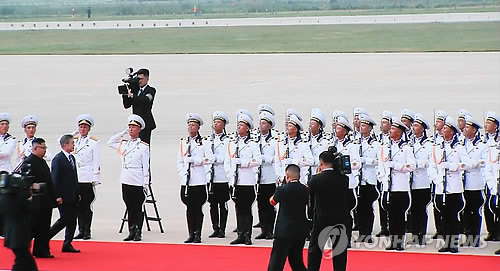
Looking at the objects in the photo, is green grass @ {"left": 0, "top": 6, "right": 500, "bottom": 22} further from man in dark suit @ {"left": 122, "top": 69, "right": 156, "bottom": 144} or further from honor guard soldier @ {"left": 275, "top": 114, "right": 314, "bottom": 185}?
honor guard soldier @ {"left": 275, "top": 114, "right": 314, "bottom": 185}

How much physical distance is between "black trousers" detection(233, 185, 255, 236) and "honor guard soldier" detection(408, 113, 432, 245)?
1.99 meters

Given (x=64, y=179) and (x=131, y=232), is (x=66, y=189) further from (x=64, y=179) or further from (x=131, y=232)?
(x=131, y=232)

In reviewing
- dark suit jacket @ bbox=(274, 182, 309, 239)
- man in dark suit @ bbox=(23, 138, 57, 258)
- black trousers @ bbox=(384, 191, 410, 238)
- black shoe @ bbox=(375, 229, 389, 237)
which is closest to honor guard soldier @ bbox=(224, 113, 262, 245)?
black shoe @ bbox=(375, 229, 389, 237)

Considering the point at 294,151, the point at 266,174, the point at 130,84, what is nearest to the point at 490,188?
the point at 294,151

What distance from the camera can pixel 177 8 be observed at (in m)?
95.7

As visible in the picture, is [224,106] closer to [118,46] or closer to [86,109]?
[86,109]

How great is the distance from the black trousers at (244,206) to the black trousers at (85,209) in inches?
73.8

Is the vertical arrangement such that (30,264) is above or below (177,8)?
below

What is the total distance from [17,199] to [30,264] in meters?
0.67

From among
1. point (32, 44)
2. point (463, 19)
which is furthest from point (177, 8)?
point (32, 44)

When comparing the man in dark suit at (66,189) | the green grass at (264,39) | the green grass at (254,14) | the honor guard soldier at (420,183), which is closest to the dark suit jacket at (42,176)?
the man in dark suit at (66,189)

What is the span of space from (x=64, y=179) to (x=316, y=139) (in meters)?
3.14

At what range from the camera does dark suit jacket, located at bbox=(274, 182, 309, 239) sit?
33.9 feet

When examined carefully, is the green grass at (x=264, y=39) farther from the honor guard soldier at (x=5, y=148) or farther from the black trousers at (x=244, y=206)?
the honor guard soldier at (x=5, y=148)
